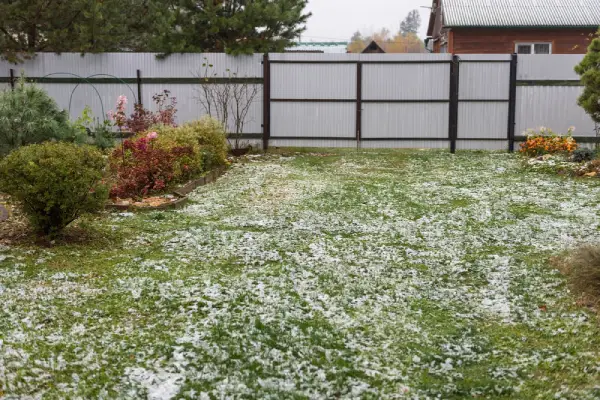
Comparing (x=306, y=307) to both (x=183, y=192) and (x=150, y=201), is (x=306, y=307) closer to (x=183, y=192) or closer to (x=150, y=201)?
(x=150, y=201)

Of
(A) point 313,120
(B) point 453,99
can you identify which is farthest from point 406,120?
(A) point 313,120

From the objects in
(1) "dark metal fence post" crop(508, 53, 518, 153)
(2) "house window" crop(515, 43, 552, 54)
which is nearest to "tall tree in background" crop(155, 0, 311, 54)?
(1) "dark metal fence post" crop(508, 53, 518, 153)

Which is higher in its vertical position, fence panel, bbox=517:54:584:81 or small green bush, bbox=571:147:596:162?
fence panel, bbox=517:54:584:81

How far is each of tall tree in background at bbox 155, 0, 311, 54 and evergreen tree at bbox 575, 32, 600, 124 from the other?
5.88 metres

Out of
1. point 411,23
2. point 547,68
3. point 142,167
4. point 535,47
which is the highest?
point 411,23

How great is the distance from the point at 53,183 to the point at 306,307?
2.54 m

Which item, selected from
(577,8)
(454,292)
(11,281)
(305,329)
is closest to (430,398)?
(305,329)

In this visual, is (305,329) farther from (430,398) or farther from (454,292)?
(454,292)

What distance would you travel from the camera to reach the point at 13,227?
6246 millimetres

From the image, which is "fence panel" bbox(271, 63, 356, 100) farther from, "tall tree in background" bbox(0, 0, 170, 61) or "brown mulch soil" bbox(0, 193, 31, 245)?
"brown mulch soil" bbox(0, 193, 31, 245)

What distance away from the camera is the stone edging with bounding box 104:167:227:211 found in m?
7.48

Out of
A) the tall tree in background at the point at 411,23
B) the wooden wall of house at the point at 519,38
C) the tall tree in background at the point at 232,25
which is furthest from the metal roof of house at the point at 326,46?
the tall tree in background at the point at 411,23

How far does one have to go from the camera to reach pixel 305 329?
3.94 m

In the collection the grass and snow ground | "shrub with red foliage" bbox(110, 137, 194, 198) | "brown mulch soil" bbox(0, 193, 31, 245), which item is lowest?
the grass and snow ground
